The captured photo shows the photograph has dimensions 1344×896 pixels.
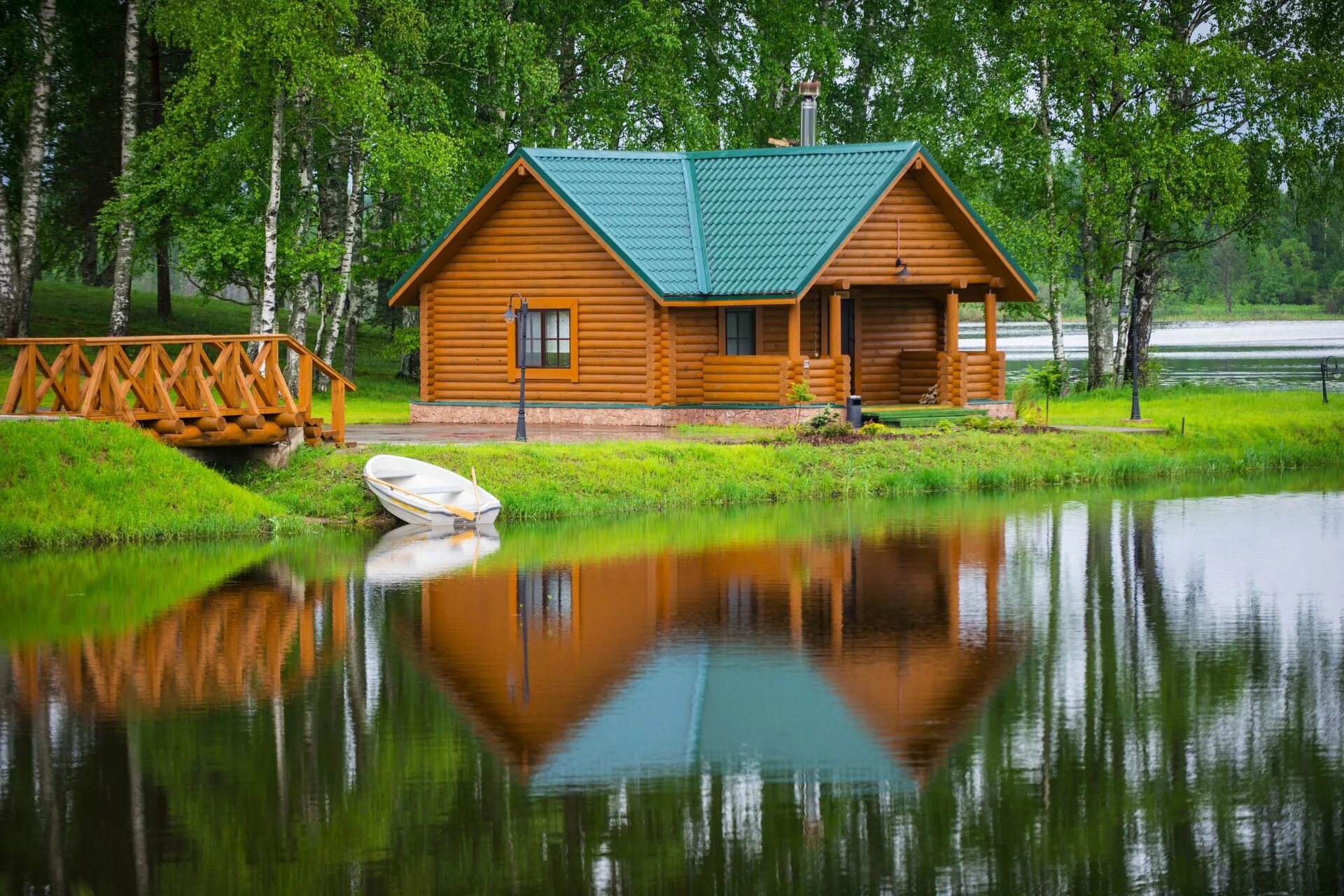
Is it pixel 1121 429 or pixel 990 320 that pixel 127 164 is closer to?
pixel 990 320

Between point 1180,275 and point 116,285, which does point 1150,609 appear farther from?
point 1180,275

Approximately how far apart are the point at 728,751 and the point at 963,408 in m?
23.6

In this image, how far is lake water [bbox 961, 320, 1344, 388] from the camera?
5806 cm

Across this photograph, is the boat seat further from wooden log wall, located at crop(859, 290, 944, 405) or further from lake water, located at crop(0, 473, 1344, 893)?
wooden log wall, located at crop(859, 290, 944, 405)

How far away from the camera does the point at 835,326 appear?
33.0 meters

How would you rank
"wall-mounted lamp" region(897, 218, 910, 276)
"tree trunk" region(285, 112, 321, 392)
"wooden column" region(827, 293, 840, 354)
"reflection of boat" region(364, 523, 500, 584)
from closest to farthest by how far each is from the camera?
"reflection of boat" region(364, 523, 500, 584)
"wooden column" region(827, 293, 840, 354)
"wall-mounted lamp" region(897, 218, 910, 276)
"tree trunk" region(285, 112, 321, 392)

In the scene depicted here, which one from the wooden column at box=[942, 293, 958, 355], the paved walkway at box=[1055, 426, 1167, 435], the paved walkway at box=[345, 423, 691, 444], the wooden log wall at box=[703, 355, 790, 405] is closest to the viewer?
the paved walkway at box=[345, 423, 691, 444]

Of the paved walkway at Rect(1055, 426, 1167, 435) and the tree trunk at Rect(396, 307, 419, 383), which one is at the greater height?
the tree trunk at Rect(396, 307, 419, 383)

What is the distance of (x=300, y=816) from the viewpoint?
9492 mm

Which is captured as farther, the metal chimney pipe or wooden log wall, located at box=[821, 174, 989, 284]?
the metal chimney pipe

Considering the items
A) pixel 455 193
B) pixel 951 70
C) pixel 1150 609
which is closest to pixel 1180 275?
pixel 951 70

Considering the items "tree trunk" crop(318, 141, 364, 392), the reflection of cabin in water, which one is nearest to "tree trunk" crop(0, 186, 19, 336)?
"tree trunk" crop(318, 141, 364, 392)

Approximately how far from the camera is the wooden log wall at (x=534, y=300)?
33250 mm

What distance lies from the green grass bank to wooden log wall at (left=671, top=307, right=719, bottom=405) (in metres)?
5.19
